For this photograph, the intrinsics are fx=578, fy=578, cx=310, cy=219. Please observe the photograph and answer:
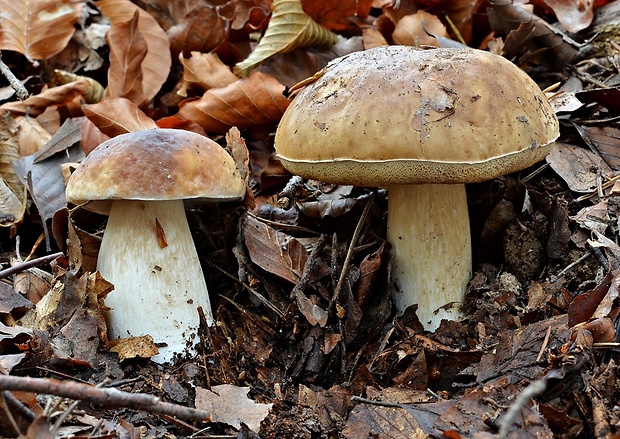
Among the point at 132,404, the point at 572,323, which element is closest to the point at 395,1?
the point at 572,323

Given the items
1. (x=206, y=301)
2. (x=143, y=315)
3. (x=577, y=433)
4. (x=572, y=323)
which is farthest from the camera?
(x=206, y=301)

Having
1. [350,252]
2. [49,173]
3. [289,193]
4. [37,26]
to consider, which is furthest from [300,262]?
[37,26]

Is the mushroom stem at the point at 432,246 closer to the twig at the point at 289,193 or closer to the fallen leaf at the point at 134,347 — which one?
the twig at the point at 289,193

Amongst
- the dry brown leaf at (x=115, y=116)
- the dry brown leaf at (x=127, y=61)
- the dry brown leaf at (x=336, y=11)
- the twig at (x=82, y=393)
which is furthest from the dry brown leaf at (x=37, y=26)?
the twig at (x=82, y=393)

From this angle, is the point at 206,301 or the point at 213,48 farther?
the point at 213,48

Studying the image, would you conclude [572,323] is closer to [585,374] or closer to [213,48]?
[585,374]

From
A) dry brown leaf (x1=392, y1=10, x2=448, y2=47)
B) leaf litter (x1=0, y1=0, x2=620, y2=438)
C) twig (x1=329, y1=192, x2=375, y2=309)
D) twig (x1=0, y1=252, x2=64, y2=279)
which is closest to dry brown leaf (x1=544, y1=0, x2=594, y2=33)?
leaf litter (x1=0, y1=0, x2=620, y2=438)
